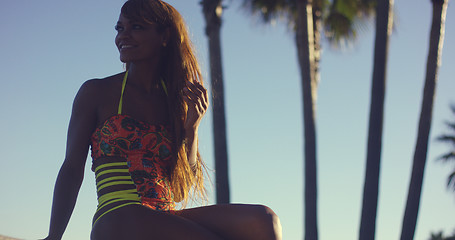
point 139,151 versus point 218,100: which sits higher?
point 139,151

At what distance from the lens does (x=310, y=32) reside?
1352 cm

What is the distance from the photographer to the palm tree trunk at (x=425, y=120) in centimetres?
983

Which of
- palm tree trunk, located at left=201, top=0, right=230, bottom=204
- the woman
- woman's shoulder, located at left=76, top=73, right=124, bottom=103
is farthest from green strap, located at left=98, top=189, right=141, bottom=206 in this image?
palm tree trunk, located at left=201, top=0, right=230, bottom=204

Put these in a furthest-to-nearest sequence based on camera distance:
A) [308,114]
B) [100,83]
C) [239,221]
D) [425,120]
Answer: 1. [308,114]
2. [425,120]
3. [100,83]
4. [239,221]

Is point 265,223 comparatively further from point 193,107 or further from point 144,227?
point 193,107

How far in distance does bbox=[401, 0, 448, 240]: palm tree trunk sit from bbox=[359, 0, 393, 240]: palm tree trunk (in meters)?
0.55

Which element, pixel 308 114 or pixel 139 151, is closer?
pixel 139 151

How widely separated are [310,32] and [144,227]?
38.7ft

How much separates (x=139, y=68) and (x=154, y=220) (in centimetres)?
73

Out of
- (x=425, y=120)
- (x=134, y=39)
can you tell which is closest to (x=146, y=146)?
(x=134, y=39)

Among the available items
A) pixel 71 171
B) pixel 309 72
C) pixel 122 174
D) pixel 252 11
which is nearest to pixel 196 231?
pixel 122 174

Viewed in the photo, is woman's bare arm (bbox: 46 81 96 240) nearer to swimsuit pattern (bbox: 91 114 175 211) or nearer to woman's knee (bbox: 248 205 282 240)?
swimsuit pattern (bbox: 91 114 175 211)

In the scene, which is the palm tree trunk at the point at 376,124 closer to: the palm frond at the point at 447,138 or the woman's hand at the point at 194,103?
the woman's hand at the point at 194,103

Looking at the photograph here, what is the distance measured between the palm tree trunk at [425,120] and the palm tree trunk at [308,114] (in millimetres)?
2199
